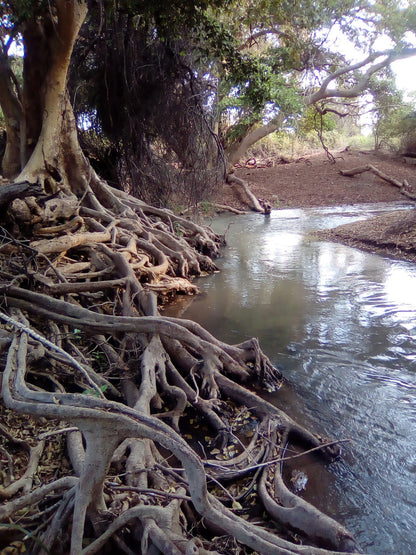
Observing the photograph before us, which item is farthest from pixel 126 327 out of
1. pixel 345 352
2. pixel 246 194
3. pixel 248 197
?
pixel 246 194

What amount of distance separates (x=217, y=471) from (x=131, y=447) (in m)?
0.64

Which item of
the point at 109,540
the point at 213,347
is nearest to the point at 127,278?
the point at 213,347

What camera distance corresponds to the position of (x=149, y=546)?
2.00m

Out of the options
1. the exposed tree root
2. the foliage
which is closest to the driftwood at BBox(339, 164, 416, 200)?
the foliage

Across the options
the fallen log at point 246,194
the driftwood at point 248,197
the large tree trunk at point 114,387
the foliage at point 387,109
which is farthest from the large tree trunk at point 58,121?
the foliage at point 387,109

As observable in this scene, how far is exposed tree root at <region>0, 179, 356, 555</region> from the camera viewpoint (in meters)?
1.89

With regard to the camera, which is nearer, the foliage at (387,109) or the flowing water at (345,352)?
the flowing water at (345,352)

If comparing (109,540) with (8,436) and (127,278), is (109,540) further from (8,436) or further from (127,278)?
(127,278)

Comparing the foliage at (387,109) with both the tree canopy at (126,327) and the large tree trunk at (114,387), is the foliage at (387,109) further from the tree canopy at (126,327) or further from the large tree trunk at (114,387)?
the large tree trunk at (114,387)

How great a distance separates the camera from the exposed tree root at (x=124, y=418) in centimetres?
189

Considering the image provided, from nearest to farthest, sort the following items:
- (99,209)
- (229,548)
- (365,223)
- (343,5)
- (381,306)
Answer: (229,548), (381,306), (99,209), (365,223), (343,5)

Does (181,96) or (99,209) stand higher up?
(181,96)

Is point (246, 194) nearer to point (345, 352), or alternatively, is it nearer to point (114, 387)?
point (345, 352)

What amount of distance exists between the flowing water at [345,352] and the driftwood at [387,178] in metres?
11.1
